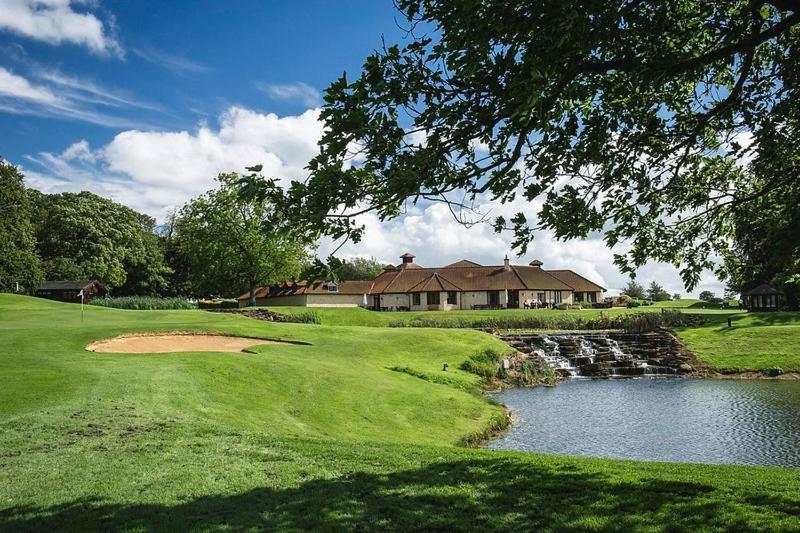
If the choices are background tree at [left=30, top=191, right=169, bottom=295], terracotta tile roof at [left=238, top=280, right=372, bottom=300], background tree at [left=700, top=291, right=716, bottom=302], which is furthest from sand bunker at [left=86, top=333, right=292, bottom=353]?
background tree at [left=700, top=291, right=716, bottom=302]

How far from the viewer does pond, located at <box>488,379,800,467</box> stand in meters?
17.6

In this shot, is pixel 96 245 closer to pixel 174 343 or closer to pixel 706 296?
pixel 174 343

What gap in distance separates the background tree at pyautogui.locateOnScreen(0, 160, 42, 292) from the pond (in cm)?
5139

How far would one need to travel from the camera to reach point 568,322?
54.3 meters

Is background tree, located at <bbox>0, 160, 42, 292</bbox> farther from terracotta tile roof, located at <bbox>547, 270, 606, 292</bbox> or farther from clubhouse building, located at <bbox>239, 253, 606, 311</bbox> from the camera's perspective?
terracotta tile roof, located at <bbox>547, 270, 606, 292</bbox>

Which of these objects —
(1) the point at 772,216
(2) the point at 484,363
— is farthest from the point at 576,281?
(1) the point at 772,216

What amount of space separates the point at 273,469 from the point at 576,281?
7910 cm

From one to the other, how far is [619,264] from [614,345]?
3418cm

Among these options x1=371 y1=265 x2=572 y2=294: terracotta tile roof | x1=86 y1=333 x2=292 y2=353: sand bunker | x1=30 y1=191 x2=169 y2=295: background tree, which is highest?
x1=30 y1=191 x2=169 y2=295: background tree

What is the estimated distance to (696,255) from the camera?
1125cm

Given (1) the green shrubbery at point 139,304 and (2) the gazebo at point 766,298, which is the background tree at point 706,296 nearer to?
(2) the gazebo at point 766,298

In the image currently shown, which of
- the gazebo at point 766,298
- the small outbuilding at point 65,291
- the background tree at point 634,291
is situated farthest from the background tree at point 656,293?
the small outbuilding at point 65,291

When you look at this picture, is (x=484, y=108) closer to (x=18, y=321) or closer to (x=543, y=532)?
(x=543, y=532)

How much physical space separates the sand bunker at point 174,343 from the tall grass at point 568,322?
2718cm
